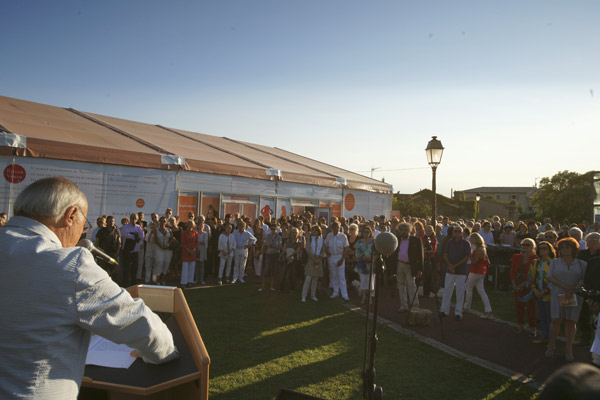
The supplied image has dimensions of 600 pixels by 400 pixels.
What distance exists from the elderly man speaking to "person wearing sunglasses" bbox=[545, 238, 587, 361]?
Answer: 6.53m

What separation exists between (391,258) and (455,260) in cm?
151

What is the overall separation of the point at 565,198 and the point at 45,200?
4198cm

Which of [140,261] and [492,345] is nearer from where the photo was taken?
[492,345]

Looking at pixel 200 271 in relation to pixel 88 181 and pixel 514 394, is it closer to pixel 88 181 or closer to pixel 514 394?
pixel 88 181

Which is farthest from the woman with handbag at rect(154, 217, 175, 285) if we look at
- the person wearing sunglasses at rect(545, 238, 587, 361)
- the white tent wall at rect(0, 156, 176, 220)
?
the person wearing sunglasses at rect(545, 238, 587, 361)

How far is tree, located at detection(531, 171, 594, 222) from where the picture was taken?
33.0 m

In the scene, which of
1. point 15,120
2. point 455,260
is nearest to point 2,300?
point 455,260

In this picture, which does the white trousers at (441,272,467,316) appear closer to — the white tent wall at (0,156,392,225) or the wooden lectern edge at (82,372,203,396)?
the wooden lectern edge at (82,372,203,396)

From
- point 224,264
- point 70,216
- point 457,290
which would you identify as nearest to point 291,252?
point 224,264

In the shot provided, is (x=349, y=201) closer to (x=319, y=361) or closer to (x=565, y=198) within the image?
(x=319, y=361)

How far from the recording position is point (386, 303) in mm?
9664

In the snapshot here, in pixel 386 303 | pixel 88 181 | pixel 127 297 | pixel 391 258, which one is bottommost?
pixel 386 303

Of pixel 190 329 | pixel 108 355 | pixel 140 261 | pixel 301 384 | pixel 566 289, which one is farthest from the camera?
pixel 140 261

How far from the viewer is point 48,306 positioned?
1.44 metres
